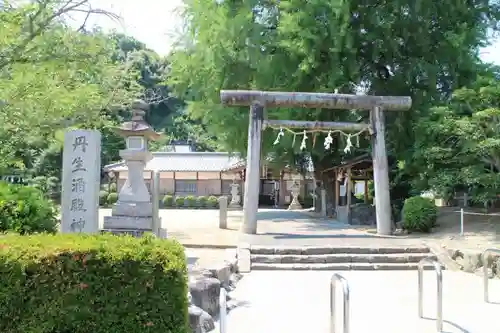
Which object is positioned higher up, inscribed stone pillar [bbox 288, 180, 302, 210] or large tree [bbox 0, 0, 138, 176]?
large tree [bbox 0, 0, 138, 176]

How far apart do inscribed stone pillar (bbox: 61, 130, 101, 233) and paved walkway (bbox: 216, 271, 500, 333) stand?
277 cm

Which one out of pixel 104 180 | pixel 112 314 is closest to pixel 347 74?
pixel 112 314

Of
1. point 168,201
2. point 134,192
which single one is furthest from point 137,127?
point 168,201

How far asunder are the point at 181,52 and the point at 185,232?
8.94 metres

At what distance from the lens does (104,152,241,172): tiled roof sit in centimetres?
3941

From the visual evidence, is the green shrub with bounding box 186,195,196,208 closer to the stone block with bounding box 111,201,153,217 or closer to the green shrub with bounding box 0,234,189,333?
the stone block with bounding box 111,201,153,217

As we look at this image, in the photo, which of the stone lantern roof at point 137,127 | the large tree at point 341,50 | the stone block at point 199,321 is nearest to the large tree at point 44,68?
the stone lantern roof at point 137,127

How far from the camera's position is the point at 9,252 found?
4.04 m

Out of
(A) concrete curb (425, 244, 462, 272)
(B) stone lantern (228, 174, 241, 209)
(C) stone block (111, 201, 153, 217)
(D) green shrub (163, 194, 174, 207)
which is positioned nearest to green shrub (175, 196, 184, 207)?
(D) green shrub (163, 194, 174, 207)

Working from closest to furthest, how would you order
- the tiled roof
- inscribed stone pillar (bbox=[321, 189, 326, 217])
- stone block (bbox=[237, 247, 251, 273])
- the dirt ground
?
stone block (bbox=[237, 247, 251, 273]) < the dirt ground < inscribed stone pillar (bbox=[321, 189, 326, 217]) < the tiled roof

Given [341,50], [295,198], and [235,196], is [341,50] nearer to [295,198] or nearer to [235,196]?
[295,198]

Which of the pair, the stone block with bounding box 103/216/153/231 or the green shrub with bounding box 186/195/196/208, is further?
the green shrub with bounding box 186/195/196/208

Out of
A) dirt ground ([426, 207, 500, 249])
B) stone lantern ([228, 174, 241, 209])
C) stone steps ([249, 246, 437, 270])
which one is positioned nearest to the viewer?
stone steps ([249, 246, 437, 270])

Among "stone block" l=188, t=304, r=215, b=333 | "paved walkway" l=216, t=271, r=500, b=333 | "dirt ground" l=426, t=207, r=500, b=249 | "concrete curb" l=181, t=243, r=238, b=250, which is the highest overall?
"dirt ground" l=426, t=207, r=500, b=249
